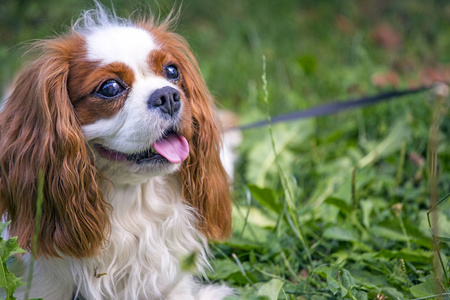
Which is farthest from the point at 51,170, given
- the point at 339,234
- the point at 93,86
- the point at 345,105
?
the point at 345,105

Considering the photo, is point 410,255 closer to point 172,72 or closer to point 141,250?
point 141,250

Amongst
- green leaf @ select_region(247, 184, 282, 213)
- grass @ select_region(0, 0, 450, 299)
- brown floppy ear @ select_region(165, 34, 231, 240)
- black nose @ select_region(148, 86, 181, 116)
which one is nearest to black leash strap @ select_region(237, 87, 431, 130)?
grass @ select_region(0, 0, 450, 299)

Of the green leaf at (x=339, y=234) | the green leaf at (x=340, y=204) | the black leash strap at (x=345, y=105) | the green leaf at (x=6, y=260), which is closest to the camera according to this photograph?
the green leaf at (x=6, y=260)

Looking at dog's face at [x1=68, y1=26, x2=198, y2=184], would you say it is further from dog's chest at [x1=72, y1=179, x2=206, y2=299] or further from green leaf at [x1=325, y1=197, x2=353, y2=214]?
green leaf at [x1=325, y1=197, x2=353, y2=214]

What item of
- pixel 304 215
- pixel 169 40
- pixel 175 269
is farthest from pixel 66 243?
pixel 304 215

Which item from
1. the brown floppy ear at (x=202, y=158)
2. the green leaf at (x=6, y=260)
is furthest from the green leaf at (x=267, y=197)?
the green leaf at (x=6, y=260)

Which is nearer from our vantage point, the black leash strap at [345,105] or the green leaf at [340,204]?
the green leaf at [340,204]

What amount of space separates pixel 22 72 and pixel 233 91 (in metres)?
2.66

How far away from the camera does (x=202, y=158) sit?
1957 mm

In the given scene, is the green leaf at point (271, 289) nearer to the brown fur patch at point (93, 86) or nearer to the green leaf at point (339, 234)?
the green leaf at point (339, 234)

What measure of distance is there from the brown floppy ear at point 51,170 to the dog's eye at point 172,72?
35 centimetres

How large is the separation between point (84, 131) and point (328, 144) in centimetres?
204

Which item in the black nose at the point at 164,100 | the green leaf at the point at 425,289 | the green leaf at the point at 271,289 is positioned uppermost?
the black nose at the point at 164,100

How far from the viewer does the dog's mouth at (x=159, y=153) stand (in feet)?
5.62
